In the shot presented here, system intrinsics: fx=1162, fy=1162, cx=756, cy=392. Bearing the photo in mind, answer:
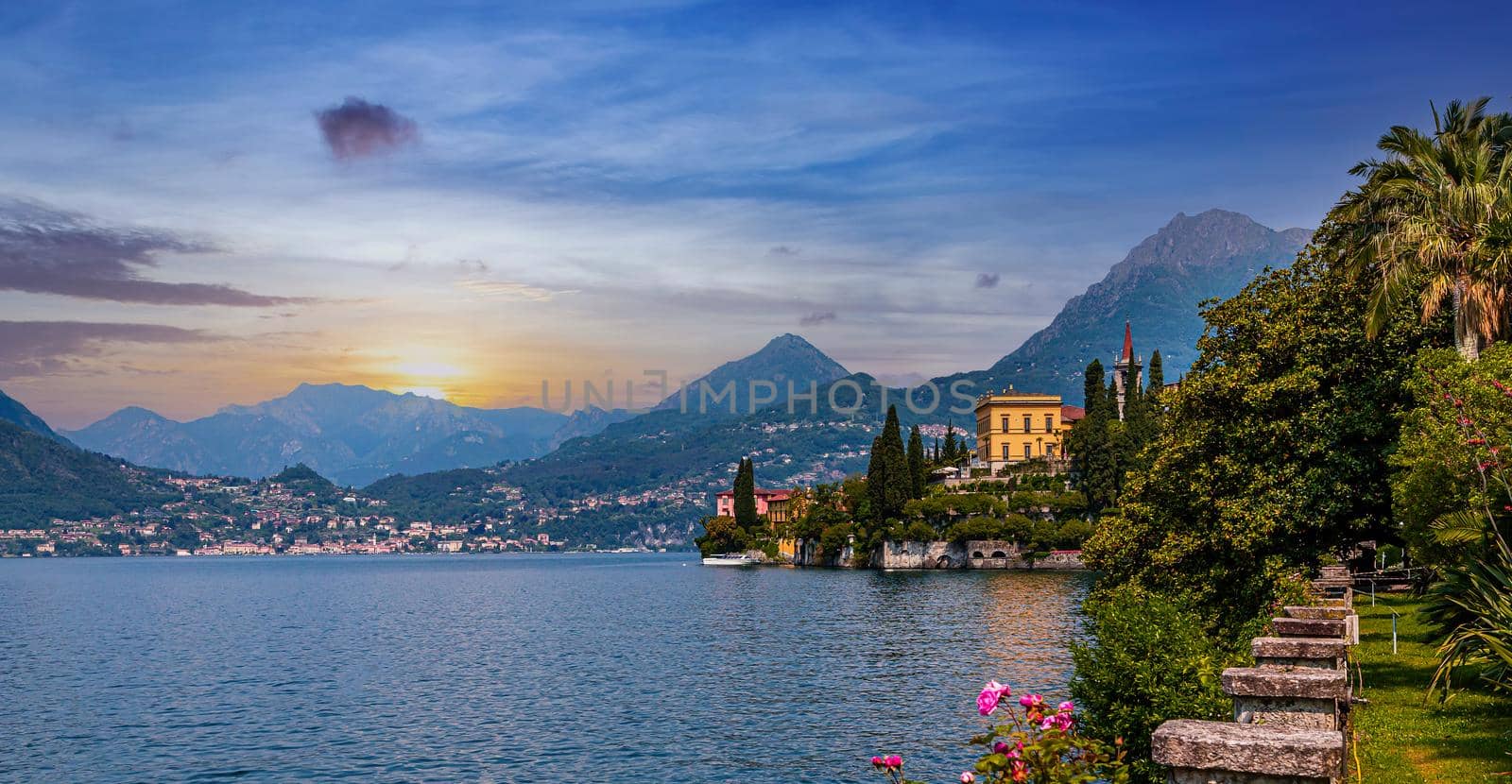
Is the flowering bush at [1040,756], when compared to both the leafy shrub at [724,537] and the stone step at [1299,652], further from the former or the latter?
the leafy shrub at [724,537]

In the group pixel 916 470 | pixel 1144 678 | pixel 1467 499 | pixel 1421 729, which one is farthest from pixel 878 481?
pixel 1421 729

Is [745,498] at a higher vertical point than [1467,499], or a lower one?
lower

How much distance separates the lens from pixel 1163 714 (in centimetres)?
1762

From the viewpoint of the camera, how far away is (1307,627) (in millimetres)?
14891

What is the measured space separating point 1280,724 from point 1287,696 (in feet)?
0.88

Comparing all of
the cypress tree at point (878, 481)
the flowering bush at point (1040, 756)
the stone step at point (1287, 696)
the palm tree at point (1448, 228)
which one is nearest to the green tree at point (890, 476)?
the cypress tree at point (878, 481)

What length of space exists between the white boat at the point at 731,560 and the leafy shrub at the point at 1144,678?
159934mm

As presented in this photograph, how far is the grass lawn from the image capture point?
48.1 feet

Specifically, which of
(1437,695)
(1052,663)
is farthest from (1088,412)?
(1437,695)

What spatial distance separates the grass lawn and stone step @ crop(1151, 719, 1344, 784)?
8179 millimetres

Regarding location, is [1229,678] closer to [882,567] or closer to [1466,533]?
[1466,533]

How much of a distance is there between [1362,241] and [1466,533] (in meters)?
11.1

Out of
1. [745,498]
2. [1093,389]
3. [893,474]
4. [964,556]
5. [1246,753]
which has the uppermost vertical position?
Result: [1093,389]

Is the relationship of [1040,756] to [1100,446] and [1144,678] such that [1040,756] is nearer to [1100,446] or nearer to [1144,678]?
[1144,678]
